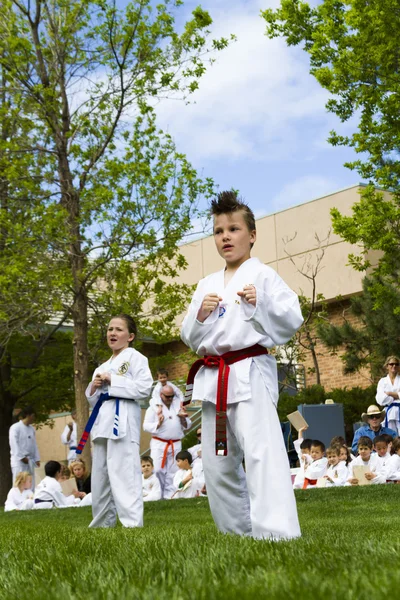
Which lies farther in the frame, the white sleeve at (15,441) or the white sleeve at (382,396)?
the white sleeve at (15,441)

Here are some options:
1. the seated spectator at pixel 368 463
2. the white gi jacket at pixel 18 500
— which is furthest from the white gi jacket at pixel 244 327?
the white gi jacket at pixel 18 500

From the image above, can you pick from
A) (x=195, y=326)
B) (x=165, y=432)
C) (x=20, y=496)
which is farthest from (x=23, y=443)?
(x=195, y=326)

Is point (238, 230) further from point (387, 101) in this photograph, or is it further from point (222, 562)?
point (387, 101)

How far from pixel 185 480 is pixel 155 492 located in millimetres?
604

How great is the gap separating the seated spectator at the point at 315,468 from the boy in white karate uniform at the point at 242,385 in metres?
8.92

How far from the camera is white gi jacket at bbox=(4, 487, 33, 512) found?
14.4m

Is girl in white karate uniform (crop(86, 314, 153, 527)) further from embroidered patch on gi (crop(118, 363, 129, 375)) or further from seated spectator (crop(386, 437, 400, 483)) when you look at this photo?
seated spectator (crop(386, 437, 400, 483))

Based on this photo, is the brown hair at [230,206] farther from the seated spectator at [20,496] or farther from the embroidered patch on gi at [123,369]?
the seated spectator at [20,496]

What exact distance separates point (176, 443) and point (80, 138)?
5826 millimetres

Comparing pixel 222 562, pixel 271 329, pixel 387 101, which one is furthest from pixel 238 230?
pixel 387 101

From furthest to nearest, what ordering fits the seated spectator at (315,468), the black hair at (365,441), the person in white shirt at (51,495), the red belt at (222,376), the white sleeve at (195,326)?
the person in white shirt at (51,495)
the seated spectator at (315,468)
the black hair at (365,441)
the white sleeve at (195,326)
the red belt at (222,376)

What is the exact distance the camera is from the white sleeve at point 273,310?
14.6ft

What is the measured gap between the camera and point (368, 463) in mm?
12867

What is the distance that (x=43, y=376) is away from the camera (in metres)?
21.0
